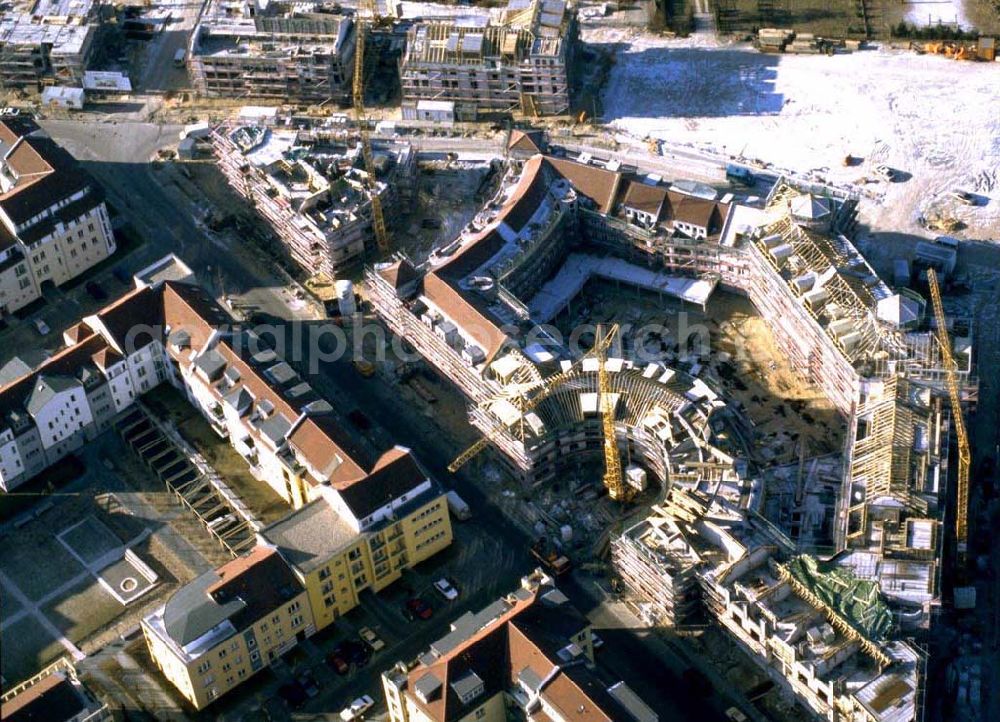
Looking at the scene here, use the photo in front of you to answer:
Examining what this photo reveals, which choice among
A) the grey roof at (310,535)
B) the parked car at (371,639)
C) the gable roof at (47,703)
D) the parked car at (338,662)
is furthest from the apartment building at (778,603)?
the gable roof at (47,703)

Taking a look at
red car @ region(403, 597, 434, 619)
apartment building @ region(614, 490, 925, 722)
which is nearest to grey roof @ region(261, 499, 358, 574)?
red car @ region(403, 597, 434, 619)

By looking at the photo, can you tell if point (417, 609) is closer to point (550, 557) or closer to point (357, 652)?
point (357, 652)

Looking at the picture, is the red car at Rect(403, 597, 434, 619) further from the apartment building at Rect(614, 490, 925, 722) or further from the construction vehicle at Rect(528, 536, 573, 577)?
the apartment building at Rect(614, 490, 925, 722)

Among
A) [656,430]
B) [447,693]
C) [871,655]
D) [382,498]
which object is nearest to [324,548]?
[382,498]

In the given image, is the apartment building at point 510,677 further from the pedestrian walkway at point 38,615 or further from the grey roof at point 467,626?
the pedestrian walkway at point 38,615

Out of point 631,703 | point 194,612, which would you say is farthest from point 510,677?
point 194,612

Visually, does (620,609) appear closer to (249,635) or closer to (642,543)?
(642,543)
